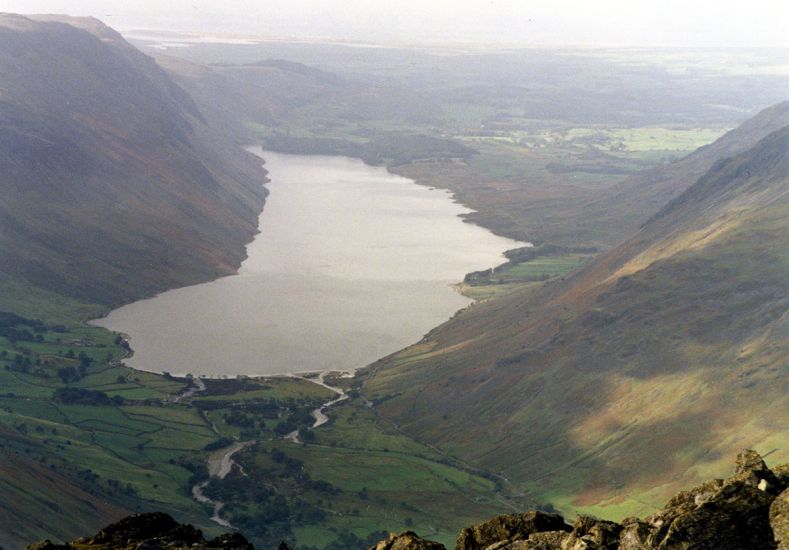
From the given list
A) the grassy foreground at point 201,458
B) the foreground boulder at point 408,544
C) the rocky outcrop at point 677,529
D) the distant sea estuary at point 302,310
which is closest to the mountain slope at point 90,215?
the distant sea estuary at point 302,310

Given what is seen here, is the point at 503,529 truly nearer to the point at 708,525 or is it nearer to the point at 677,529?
the point at 677,529

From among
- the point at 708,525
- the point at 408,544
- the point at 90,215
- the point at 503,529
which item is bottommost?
the point at 90,215

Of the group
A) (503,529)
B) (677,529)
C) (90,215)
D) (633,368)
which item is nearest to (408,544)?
(503,529)

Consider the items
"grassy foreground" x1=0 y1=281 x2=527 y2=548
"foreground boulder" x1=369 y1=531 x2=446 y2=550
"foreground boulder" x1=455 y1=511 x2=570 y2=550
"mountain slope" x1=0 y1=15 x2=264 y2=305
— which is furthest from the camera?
"mountain slope" x1=0 y1=15 x2=264 y2=305

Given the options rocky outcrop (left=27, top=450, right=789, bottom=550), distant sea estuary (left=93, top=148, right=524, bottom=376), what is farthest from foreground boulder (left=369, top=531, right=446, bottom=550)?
distant sea estuary (left=93, top=148, right=524, bottom=376)

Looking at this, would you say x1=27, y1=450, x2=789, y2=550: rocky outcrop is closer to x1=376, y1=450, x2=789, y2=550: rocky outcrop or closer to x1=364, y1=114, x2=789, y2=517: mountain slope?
x1=376, y1=450, x2=789, y2=550: rocky outcrop

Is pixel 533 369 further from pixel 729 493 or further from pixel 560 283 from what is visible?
pixel 729 493
